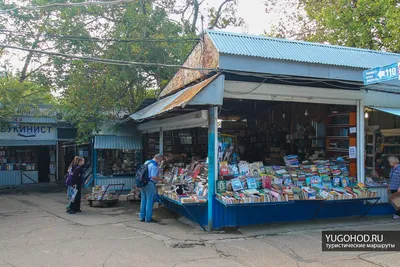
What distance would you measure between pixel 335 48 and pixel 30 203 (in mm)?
10960

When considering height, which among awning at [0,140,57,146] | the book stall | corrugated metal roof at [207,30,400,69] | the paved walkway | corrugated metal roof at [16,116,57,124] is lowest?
the paved walkway

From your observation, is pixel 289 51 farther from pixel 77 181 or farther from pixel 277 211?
pixel 77 181

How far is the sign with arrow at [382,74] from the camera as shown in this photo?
22.9ft

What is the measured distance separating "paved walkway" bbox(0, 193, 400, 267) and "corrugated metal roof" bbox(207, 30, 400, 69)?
12.2 ft

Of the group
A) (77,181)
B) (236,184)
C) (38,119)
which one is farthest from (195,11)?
(236,184)

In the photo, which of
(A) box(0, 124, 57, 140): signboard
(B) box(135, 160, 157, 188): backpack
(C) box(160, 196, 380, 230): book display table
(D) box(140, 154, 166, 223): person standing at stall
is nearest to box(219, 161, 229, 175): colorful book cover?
(C) box(160, 196, 380, 230): book display table

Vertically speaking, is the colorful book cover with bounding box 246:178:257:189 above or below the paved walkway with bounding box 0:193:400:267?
above

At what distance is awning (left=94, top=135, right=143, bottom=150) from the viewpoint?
12.5 m

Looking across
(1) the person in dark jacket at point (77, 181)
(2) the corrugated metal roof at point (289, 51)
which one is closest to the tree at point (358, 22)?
(2) the corrugated metal roof at point (289, 51)

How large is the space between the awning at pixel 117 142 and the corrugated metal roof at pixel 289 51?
6247 mm

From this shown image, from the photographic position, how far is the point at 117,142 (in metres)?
12.8

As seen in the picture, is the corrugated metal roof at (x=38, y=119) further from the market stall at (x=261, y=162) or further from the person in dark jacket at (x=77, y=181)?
the market stall at (x=261, y=162)

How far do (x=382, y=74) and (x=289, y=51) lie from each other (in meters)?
2.01

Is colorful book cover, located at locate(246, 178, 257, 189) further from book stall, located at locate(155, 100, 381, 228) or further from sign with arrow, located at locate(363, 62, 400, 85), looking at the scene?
sign with arrow, located at locate(363, 62, 400, 85)
